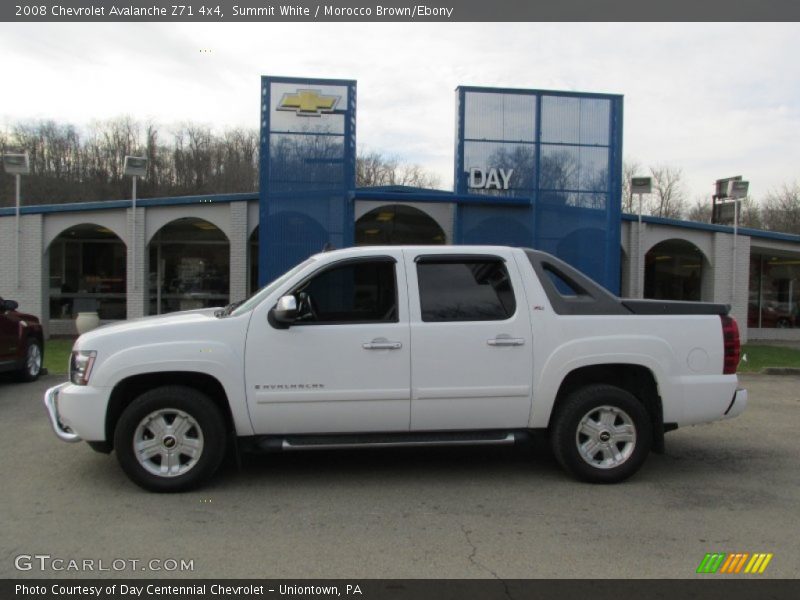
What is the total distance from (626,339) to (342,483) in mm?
2592

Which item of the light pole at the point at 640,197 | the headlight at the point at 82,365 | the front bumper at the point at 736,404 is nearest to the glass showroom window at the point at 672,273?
the light pole at the point at 640,197

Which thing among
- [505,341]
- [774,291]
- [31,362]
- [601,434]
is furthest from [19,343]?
[774,291]

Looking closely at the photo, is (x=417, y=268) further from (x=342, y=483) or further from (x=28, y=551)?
(x=28, y=551)

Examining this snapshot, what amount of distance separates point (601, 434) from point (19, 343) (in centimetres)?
875

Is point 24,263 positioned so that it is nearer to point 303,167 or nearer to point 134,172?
point 134,172

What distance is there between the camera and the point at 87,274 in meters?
20.2

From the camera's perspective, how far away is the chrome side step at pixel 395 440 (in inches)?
206

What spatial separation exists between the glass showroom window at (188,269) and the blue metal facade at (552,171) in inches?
327

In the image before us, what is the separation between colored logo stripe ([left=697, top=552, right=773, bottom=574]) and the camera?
3953 millimetres

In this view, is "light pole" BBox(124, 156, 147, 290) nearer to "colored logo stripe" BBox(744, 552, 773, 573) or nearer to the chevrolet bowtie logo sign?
the chevrolet bowtie logo sign

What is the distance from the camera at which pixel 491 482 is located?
5602mm

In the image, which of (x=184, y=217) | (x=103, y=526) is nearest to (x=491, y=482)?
(x=103, y=526)

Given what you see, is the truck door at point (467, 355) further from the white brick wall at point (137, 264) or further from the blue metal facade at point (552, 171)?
the white brick wall at point (137, 264)

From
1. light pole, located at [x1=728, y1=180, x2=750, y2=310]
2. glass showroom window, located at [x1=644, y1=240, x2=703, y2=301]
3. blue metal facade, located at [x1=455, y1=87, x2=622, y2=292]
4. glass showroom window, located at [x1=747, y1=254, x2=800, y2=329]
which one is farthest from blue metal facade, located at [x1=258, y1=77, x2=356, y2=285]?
glass showroom window, located at [x1=747, y1=254, x2=800, y2=329]
